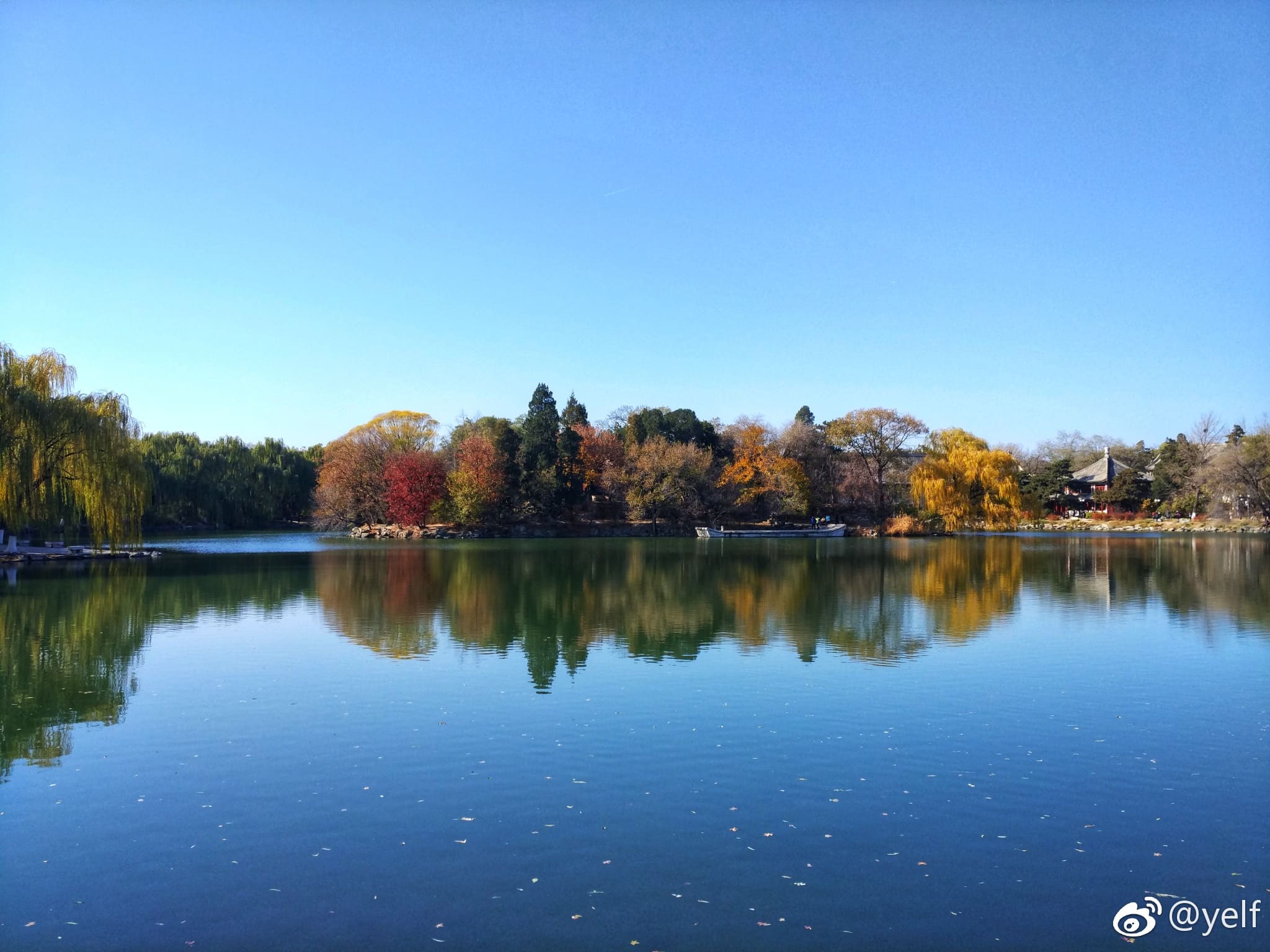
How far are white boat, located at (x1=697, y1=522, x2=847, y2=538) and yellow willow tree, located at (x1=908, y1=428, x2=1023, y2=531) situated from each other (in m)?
4.93

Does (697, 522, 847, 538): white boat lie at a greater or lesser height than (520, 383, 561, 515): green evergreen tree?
lesser

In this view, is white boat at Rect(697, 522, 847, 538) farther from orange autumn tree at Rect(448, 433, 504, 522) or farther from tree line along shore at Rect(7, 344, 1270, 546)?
orange autumn tree at Rect(448, 433, 504, 522)

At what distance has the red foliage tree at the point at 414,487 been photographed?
5025 centimetres

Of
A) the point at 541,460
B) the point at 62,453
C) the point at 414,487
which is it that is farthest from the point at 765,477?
the point at 62,453

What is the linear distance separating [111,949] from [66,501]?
25.5 metres

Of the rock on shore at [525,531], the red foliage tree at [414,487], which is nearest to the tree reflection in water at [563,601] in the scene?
the rock on shore at [525,531]

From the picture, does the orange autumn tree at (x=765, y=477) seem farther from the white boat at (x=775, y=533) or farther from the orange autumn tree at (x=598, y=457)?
the orange autumn tree at (x=598, y=457)

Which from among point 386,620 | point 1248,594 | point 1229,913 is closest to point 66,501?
point 386,620

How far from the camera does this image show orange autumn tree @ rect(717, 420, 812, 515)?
54531mm

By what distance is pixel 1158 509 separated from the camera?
6172cm

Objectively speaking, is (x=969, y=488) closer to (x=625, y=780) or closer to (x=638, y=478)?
(x=638, y=478)

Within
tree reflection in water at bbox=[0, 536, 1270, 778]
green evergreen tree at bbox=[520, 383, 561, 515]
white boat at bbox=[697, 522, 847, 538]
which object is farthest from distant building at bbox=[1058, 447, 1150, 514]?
green evergreen tree at bbox=[520, 383, 561, 515]

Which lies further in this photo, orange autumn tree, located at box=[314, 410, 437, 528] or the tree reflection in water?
orange autumn tree, located at box=[314, 410, 437, 528]

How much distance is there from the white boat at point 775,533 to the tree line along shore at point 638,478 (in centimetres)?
234
